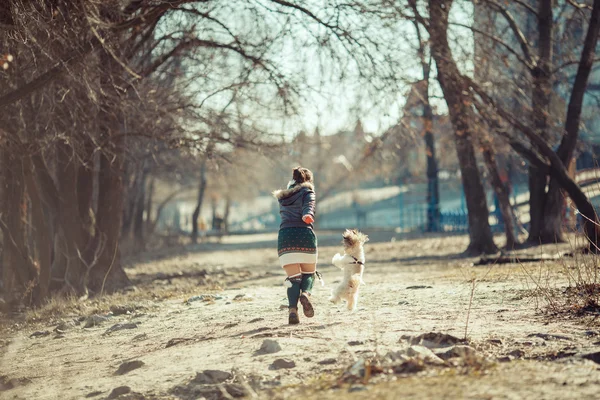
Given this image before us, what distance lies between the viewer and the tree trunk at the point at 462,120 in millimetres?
18500

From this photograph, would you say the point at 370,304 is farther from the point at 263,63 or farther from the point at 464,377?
the point at 263,63

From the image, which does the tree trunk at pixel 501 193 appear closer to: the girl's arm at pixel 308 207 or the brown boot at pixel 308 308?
the girl's arm at pixel 308 207

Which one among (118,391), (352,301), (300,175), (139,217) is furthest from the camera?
(139,217)

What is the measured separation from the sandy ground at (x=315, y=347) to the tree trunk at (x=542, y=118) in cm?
871

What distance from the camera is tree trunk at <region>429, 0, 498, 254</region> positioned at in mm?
18500

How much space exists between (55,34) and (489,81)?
42.3 feet

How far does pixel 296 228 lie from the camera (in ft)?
33.8

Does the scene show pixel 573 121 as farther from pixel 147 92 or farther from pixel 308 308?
pixel 308 308

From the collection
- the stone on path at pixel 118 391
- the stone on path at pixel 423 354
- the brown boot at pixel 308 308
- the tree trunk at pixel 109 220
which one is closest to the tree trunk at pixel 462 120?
the tree trunk at pixel 109 220

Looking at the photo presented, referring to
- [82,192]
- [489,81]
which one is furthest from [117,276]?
[489,81]

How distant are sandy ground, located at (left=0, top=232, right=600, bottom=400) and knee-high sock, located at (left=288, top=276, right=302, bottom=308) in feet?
0.80

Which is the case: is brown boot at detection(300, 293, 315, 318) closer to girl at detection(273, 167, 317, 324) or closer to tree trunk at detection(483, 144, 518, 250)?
girl at detection(273, 167, 317, 324)

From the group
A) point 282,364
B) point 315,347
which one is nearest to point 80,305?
point 315,347

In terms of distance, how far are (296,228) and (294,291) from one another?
2.41 feet
